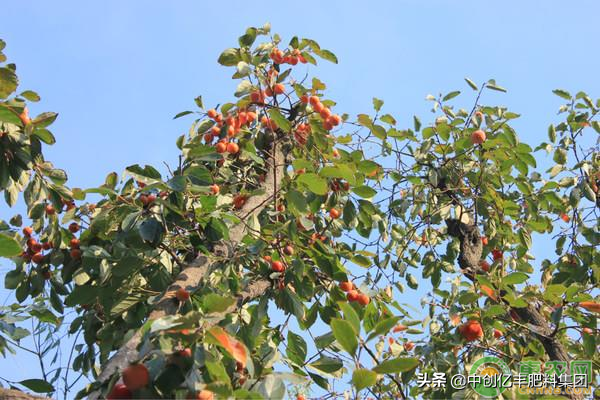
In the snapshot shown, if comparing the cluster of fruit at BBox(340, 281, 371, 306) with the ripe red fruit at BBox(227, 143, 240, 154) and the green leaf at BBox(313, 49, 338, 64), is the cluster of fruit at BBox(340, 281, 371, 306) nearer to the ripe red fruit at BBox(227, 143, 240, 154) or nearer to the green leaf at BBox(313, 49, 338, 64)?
the ripe red fruit at BBox(227, 143, 240, 154)

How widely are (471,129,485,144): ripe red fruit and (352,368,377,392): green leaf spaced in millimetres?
2277

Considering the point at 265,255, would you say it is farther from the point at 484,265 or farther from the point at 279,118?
the point at 484,265

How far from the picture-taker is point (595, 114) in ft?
12.3

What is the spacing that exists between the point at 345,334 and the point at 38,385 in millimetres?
1123

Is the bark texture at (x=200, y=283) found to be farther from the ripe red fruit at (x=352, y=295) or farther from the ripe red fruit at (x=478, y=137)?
the ripe red fruit at (x=478, y=137)

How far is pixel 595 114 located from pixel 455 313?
2.00 m

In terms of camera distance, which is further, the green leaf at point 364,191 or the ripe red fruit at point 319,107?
the ripe red fruit at point 319,107

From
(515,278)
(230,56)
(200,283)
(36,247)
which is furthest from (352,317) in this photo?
(230,56)

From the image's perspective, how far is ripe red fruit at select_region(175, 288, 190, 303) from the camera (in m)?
2.00

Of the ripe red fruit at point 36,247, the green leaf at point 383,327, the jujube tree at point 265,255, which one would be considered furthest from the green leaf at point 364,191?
the ripe red fruit at point 36,247

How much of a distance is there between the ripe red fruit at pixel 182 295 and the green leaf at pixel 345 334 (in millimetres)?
756

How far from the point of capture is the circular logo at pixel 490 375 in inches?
82.7

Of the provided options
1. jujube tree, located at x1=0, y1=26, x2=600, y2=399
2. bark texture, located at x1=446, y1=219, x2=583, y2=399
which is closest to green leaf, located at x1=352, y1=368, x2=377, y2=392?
jujube tree, located at x1=0, y1=26, x2=600, y2=399

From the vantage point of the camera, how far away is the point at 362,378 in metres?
1.33
